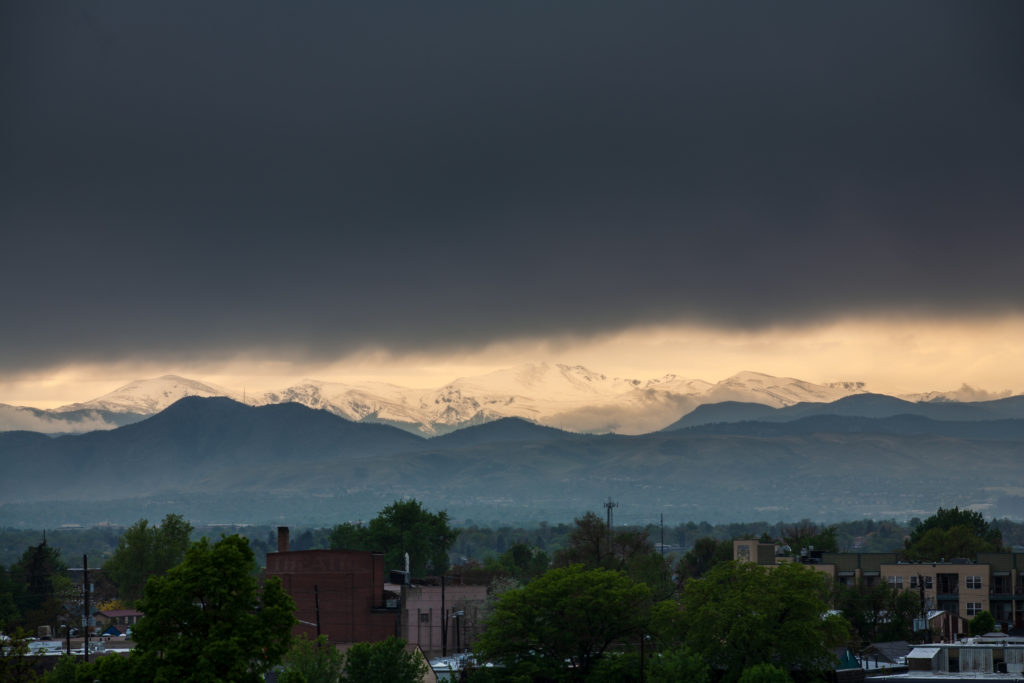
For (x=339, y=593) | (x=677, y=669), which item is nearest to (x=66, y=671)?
(x=677, y=669)

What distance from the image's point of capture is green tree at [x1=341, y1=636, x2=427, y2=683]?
112 metres

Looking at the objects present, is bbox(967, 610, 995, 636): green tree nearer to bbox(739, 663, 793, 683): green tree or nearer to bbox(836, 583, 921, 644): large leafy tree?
bbox(836, 583, 921, 644): large leafy tree

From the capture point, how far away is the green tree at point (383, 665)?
4392 inches

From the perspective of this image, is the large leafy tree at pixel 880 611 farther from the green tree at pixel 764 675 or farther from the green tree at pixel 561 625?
the green tree at pixel 764 675

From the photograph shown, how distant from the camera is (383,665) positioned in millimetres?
112125

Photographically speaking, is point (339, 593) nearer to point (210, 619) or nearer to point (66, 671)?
point (66, 671)

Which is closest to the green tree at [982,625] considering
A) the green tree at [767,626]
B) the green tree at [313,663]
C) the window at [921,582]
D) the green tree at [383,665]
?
the window at [921,582]

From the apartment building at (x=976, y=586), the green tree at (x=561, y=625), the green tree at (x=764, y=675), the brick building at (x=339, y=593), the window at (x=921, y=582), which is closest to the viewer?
the green tree at (x=764, y=675)

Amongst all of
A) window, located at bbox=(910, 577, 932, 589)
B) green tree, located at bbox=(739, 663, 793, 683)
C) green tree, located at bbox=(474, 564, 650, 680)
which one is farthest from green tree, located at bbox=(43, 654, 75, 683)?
window, located at bbox=(910, 577, 932, 589)

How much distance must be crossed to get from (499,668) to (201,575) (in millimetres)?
51105

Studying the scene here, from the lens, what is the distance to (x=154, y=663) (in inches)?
2731

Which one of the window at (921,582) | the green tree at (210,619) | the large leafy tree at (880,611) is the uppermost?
the green tree at (210,619)

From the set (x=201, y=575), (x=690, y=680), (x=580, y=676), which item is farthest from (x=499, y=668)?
(x=201, y=575)

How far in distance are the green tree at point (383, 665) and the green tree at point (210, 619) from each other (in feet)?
136
